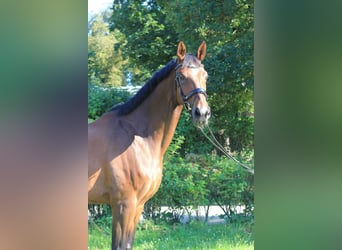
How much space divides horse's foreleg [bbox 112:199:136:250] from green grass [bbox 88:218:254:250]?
1.32 meters

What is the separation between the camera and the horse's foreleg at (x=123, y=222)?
242 centimetres

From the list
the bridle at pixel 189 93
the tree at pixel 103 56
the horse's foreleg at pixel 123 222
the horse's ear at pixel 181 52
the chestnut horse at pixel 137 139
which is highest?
the tree at pixel 103 56

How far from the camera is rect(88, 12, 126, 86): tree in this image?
4.22m

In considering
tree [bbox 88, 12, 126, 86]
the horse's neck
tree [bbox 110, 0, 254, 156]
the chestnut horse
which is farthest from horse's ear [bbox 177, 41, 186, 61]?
tree [bbox 88, 12, 126, 86]

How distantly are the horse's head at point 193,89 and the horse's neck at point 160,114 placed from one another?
0.06 metres

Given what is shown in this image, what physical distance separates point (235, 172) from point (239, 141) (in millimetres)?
303

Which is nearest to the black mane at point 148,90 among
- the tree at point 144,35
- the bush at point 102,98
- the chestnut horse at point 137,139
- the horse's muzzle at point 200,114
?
the chestnut horse at point 137,139

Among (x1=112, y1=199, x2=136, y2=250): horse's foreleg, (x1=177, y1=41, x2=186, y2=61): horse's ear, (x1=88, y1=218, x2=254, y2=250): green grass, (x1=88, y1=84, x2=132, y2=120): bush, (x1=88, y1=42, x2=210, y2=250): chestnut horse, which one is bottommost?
(x1=88, y1=218, x2=254, y2=250): green grass

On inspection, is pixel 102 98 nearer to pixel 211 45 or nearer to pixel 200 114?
pixel 211 45

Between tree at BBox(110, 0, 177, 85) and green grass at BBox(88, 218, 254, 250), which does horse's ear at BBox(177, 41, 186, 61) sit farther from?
green grass at BBox(88, 218, 254, 250)

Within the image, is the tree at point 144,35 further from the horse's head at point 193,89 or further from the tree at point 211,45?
the horse's head at point 193,89
